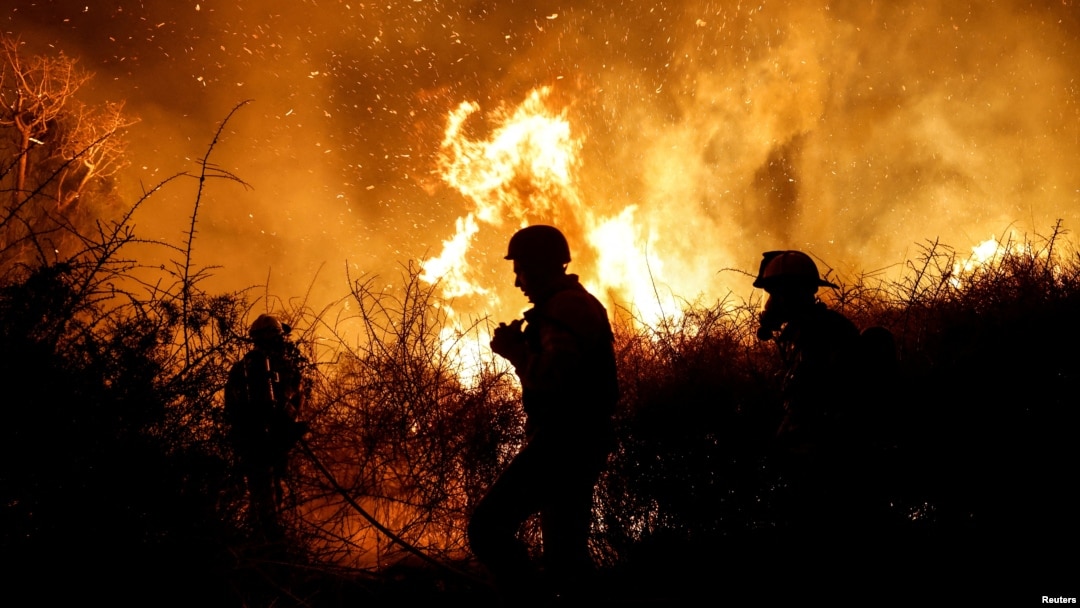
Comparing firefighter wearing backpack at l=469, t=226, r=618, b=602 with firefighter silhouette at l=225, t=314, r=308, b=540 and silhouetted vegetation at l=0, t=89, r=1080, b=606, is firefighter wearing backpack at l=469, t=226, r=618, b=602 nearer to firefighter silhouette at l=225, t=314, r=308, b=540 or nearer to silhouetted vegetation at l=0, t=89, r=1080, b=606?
silhouetted vegetation at l=0, t=89, r=1080, b=606

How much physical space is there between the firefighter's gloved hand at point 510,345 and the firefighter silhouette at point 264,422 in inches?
51.5

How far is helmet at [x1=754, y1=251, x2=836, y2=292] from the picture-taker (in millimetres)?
2941

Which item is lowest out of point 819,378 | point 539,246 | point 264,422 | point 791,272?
point 819,378

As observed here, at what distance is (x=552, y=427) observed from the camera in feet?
7.57

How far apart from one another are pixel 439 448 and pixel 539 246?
1992 mm

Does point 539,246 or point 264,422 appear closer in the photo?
point 539,246

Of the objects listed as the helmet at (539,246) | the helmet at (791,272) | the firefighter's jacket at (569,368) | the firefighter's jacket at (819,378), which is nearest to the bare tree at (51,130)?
the helmet at (539,246)

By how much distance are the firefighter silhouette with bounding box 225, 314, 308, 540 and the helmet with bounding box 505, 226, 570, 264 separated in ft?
4.90

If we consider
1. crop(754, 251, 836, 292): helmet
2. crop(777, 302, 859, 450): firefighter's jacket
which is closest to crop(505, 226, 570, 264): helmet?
crop(754, 251, 836, 292): helmet

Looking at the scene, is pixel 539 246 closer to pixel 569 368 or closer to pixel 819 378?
pixel 569 368

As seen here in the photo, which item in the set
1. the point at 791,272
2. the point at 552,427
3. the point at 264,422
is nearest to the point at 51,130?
the point at 264,422

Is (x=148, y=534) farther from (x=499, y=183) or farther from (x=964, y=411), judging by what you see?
(x=499, y=183)

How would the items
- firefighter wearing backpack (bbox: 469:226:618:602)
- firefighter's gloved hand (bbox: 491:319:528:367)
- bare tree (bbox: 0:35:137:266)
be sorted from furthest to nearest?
1. bare tree (bbox: 0:35:137:266)
2. firefighter's gloved hand (bbox: 491:319:528:367)
3. firefighter wearing backpack (bbox: 469:226:618:602)

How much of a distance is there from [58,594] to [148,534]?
33 cm
